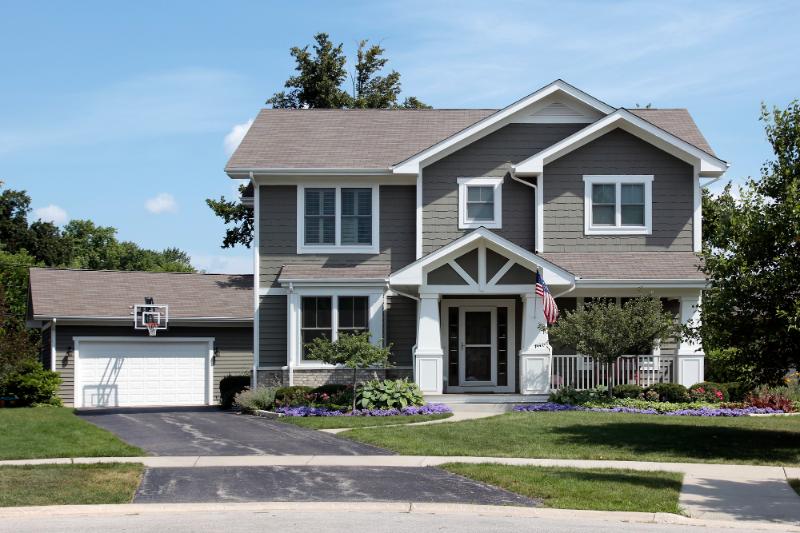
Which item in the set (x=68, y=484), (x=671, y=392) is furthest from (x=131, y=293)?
(x=68, y=484)

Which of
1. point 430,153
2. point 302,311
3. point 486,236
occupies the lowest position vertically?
point 302,311

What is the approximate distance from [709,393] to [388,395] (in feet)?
24.3

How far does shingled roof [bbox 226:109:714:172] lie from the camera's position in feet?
91.1

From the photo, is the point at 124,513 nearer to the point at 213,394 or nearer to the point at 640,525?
the point at 640,525

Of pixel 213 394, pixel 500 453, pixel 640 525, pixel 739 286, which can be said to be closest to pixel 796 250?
pixel 739 286

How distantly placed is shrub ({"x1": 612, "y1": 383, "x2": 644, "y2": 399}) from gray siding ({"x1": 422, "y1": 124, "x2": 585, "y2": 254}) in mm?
4896

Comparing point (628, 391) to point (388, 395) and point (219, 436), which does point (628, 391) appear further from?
Answer: point (219, 436)

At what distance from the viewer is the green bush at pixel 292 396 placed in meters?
24.9

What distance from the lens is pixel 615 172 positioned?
27406 mm

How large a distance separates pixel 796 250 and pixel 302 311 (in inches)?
547

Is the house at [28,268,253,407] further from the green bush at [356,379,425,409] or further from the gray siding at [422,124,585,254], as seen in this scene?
the green bush at [356,379,425,409]

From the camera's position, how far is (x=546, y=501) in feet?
41.6

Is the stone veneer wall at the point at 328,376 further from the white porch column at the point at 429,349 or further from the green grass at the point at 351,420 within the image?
the green grass at the point at 351,420

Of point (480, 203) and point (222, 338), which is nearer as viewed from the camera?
point (480, 203)
